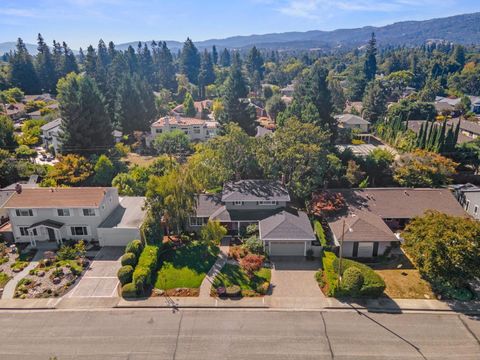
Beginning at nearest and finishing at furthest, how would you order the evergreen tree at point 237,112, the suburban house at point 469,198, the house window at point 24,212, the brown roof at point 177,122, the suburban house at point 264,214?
1. the suburban house at point 264,214
2. the house window at point 24,212
3. the suburban house at point 469,198
4. the evergreen tree at point 237,112
5. the brown roof at point 177,122

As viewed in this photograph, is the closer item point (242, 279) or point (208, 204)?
point (242, 279)

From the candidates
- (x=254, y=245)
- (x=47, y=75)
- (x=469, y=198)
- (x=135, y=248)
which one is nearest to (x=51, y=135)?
(x=135, y=248)

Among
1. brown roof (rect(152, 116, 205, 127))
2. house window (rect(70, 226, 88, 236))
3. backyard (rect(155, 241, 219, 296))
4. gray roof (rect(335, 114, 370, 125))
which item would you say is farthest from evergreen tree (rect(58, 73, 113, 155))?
gray roof (rect(335, 114, 370, 125))

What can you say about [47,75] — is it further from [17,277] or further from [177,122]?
[17,277]

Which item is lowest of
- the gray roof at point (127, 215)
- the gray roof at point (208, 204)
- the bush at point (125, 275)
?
the bush at point (125, 275)

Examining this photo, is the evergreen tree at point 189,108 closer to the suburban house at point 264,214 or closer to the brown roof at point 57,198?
the suburban house at point 264,214

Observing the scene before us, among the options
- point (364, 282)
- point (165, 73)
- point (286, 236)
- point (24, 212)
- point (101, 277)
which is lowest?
point (101, 277)

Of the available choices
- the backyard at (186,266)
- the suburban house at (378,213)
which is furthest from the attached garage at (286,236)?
the backyard at (186,266)
